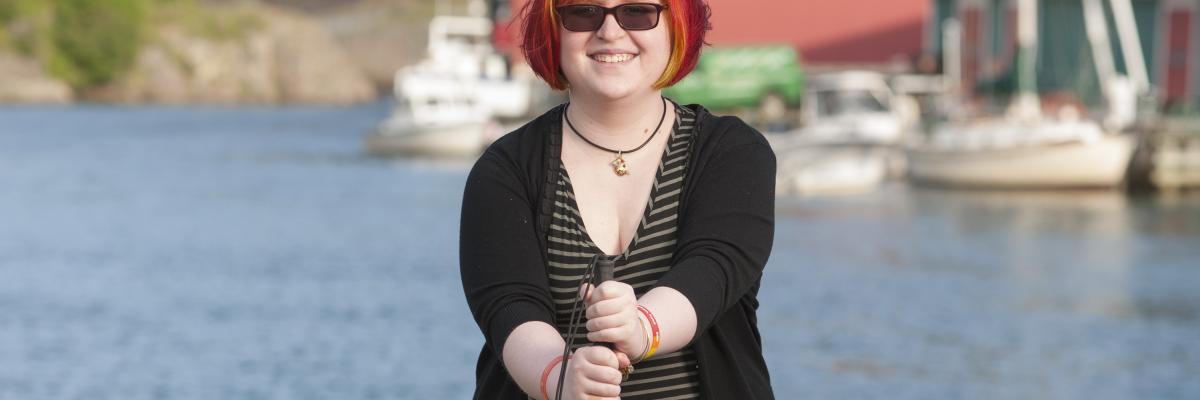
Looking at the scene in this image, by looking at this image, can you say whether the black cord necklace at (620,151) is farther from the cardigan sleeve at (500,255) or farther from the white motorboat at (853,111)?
the white motorboat at (853,111)

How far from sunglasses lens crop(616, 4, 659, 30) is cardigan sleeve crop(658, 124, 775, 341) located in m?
0.22

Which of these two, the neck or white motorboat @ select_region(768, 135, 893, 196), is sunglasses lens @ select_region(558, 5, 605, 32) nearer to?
the neck

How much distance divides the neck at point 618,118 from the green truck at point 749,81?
3973 cm

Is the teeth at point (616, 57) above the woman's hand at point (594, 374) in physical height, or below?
above

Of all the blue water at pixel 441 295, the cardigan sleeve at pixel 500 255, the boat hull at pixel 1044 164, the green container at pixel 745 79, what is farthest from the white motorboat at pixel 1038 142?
the cardigan sleeve at pixel 500 255

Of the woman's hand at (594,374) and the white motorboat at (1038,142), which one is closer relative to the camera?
the woman's hand at (594,374)

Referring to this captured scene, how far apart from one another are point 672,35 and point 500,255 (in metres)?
0.42

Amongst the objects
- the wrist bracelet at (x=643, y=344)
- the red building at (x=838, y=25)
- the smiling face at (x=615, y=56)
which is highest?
the smiling face at (x=615, y=56)

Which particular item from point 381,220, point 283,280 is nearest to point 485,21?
point 381,220

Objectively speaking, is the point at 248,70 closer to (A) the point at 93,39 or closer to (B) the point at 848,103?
(A) the point at 93,39

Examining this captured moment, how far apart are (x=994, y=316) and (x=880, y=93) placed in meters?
22.3

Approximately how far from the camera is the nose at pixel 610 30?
286cm

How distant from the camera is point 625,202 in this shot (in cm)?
288

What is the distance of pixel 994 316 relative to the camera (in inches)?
715
